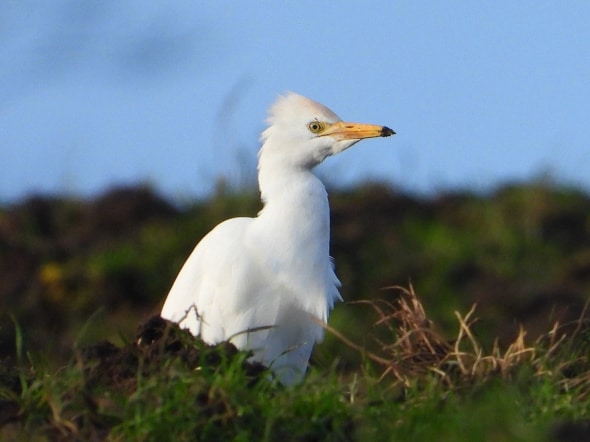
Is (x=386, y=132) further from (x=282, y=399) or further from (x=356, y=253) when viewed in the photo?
(x=356, y=253)

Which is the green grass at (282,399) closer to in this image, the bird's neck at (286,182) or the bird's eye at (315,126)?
the bird's neck at (286,182)

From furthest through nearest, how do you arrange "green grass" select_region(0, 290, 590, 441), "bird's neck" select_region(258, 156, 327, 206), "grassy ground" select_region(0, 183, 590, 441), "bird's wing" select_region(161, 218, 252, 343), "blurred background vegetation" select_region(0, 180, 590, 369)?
"blurred background vegetation" select_region(0, 180, 590, 369) < "bird's neck" select_region(258, 156, 327, 206) < "bird's wing" select_region(161, 218, 252, 343) < "grassy ground" select_region(0, 183, 590, 441) < "green grass" select_region(0, 290, 590, 441)

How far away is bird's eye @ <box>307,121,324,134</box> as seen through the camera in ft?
23.5

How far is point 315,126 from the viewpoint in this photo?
7168mm

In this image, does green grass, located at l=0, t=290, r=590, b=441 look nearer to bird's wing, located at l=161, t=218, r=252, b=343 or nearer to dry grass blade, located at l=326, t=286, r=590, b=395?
dry grass blade, located at l=326, t=286, r=590, b=395

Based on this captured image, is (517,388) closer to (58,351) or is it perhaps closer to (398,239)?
(58,351)

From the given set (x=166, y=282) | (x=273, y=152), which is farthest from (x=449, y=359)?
(x=166, y=282)

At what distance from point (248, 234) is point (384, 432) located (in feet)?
8.14

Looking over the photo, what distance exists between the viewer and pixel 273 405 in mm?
4723

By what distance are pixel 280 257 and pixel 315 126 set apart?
2.12 feet

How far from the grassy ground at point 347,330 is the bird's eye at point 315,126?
2.88 feet

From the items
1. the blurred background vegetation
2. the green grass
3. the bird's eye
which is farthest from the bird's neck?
the blurred background vegetation

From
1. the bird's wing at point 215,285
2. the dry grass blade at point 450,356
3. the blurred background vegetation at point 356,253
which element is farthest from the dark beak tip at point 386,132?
the blurred background vegetation at point 356,253

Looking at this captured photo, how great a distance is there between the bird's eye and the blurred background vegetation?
189 inches
